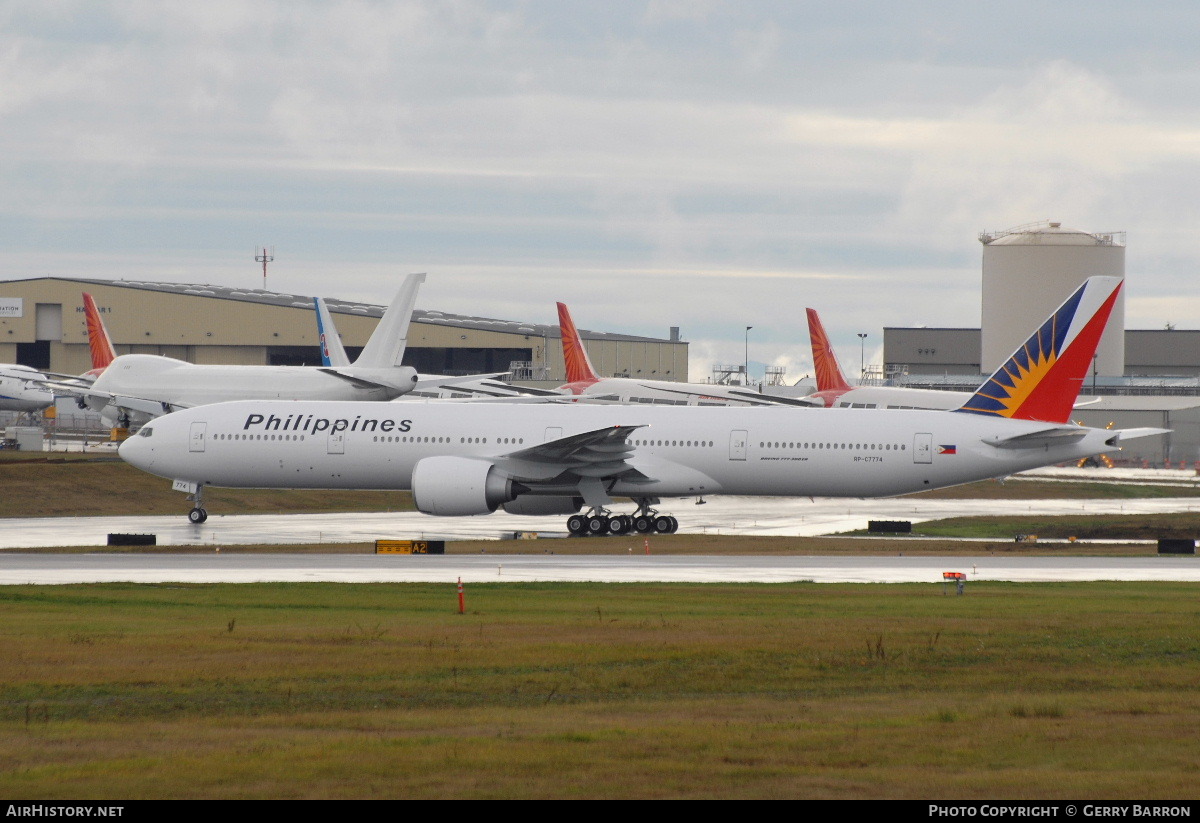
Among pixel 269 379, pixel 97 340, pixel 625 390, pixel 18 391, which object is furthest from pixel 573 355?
pixel 18 391

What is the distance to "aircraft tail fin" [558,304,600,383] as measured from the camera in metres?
101

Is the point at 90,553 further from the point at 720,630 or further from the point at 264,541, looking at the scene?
the point at 720,630

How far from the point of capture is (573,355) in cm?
10212

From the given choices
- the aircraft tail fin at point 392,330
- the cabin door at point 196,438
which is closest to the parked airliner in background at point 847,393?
the aircraft tail fin at point 392,330

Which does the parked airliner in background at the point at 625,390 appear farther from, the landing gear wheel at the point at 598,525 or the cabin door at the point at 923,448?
the landing gear wheel at the point at 598,525

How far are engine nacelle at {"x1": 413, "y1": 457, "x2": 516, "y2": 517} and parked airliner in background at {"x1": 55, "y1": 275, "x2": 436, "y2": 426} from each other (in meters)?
38.9

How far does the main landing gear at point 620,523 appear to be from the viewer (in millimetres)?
42812

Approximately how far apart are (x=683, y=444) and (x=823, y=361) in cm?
5635

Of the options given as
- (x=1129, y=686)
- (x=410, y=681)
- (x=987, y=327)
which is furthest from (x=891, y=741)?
(x=987, y=327)

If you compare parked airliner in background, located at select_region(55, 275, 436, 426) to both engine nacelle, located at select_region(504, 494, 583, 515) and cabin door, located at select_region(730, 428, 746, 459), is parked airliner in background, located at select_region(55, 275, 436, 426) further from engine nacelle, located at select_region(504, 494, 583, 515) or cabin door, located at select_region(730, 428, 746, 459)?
cabin door, located at select_region(730, 428, 746, 459)

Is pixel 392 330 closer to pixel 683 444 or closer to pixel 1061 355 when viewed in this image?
pixel 683 444

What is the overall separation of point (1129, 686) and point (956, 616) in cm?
632

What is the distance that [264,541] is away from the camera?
40719mm

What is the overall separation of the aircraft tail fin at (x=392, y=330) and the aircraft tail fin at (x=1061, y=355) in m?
43.7
